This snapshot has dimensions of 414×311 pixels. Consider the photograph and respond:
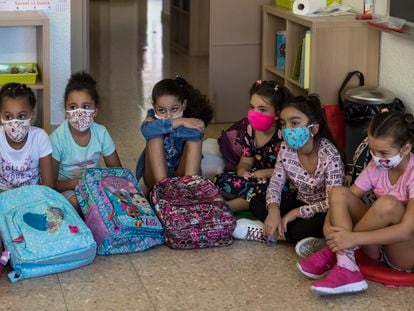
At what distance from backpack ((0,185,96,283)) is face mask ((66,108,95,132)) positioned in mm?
433

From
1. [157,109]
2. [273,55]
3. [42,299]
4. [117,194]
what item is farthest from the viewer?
[273,55]

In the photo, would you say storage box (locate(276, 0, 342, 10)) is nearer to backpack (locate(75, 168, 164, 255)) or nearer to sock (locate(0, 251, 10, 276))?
backpack (locate(75, 168, 164, 255))

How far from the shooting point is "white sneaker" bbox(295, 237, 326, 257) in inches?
125

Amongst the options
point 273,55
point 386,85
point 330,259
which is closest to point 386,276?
point 330,259

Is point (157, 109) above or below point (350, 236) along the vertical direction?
above

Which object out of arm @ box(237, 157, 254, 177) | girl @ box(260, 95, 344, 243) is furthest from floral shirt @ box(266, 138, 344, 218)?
arm @ box(237, 157, 254, 177)

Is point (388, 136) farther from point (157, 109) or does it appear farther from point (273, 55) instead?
point (273, 55)

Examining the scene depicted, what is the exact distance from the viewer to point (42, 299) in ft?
9.23

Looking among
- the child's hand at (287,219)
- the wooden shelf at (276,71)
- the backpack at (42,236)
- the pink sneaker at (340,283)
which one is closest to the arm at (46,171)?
the backpack at (42,236)

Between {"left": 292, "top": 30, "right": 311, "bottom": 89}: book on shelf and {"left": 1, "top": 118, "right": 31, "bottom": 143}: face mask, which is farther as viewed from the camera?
{"left": 292, "top": 30, "right": 311, "bottom": 89}: book on shelf

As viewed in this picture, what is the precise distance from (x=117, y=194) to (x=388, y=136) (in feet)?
3.52

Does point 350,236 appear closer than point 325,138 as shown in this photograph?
Yes

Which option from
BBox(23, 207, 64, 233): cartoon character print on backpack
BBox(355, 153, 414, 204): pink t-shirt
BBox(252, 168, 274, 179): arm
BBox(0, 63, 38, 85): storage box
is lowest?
BBox(23, 207, 64, 233): cartoon character print on backpack

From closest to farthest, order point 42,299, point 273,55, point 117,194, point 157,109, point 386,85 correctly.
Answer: point 42,299 → point 117,194 → point 157,109 → point 386,85 → point 273,55
